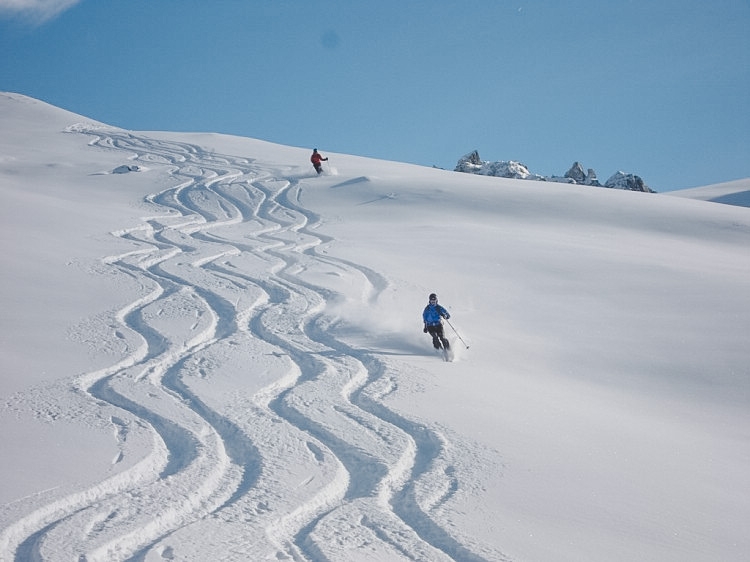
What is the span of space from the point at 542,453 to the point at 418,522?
197 cm

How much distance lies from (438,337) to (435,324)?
204 mm

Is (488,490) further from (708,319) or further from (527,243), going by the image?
(527,243)

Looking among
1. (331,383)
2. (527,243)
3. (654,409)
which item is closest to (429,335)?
(331,383)

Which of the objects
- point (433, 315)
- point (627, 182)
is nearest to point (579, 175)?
point (627, 182)

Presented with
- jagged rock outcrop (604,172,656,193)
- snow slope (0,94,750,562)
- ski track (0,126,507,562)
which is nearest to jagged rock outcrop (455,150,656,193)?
jagged rock outcrop (604,172,656,193)

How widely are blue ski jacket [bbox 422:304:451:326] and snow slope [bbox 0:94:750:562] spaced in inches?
20.2

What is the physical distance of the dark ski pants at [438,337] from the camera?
33.0ft

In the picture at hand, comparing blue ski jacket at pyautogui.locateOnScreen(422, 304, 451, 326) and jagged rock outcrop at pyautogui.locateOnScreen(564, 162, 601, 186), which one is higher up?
jagged rock outcrop at pyautogui.locateOnScreen(564, 162, 601, 186)

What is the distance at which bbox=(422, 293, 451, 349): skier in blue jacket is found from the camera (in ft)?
33.1

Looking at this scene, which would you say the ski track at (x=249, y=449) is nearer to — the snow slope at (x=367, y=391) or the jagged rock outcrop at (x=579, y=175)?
the snow slope at (x=367, y=391)

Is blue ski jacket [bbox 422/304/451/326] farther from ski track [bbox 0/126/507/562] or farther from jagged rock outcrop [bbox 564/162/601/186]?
jagged rock outcrop [bbox 564/162/601/186]

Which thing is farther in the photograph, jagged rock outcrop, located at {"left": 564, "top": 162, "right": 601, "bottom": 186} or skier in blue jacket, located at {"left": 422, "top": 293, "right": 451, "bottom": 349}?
jagged rock outcrop, located at {"left": 564, "top": 162, "right": 601, "bottom": 186}

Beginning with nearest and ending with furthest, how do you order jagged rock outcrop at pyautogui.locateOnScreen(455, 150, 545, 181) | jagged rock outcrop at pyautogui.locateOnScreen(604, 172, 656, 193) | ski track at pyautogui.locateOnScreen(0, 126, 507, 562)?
1. ski track at pyautogui.locateOnScreen(0, 126, 507, 562)
2. jagged rock outcrop at pyautogui.locateOnScreen(455, 150, 545, 181)
3. jagged rock outcrop at pyautogui.locateOnScreen(604, 172, 656, 193)

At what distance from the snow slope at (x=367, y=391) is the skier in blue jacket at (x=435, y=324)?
1.35ft
